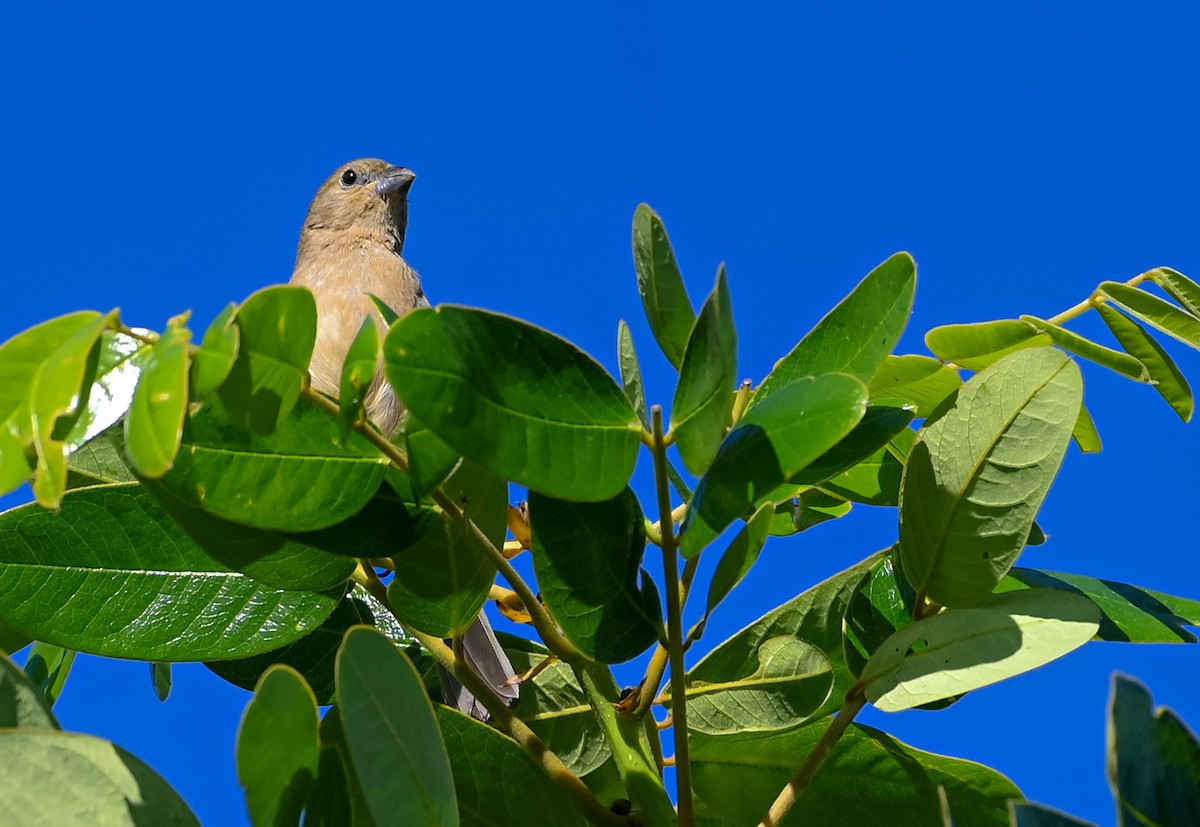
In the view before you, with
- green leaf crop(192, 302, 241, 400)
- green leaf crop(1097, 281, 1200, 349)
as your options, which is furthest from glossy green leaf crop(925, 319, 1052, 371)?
green leaf crop(192, 302, 241, 400)

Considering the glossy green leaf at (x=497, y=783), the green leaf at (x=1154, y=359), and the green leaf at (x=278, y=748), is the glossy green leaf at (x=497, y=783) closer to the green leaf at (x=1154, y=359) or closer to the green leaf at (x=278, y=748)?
the green leaf at (x=278, y=748)

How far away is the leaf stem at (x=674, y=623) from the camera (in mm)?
1159

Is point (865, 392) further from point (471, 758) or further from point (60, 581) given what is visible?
point (60, 581)

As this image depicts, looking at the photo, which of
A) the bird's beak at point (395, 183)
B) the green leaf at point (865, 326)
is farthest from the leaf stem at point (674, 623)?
the bird's beak at point (395, 183)

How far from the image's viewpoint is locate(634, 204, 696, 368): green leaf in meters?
1.37

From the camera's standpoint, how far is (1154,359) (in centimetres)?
175

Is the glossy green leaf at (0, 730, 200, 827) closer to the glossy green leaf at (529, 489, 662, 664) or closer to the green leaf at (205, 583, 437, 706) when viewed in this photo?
the glossy green leaf at (529, 489, 662, 664)

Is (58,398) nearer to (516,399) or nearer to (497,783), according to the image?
(516,399)

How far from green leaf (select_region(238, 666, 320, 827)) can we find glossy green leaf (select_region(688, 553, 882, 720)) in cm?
62

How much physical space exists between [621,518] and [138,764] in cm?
47

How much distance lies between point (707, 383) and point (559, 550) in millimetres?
237

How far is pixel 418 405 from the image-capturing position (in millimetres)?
1030

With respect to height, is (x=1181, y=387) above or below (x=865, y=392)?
above

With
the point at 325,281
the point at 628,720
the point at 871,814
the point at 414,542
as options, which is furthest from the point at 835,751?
the point at 325,281
